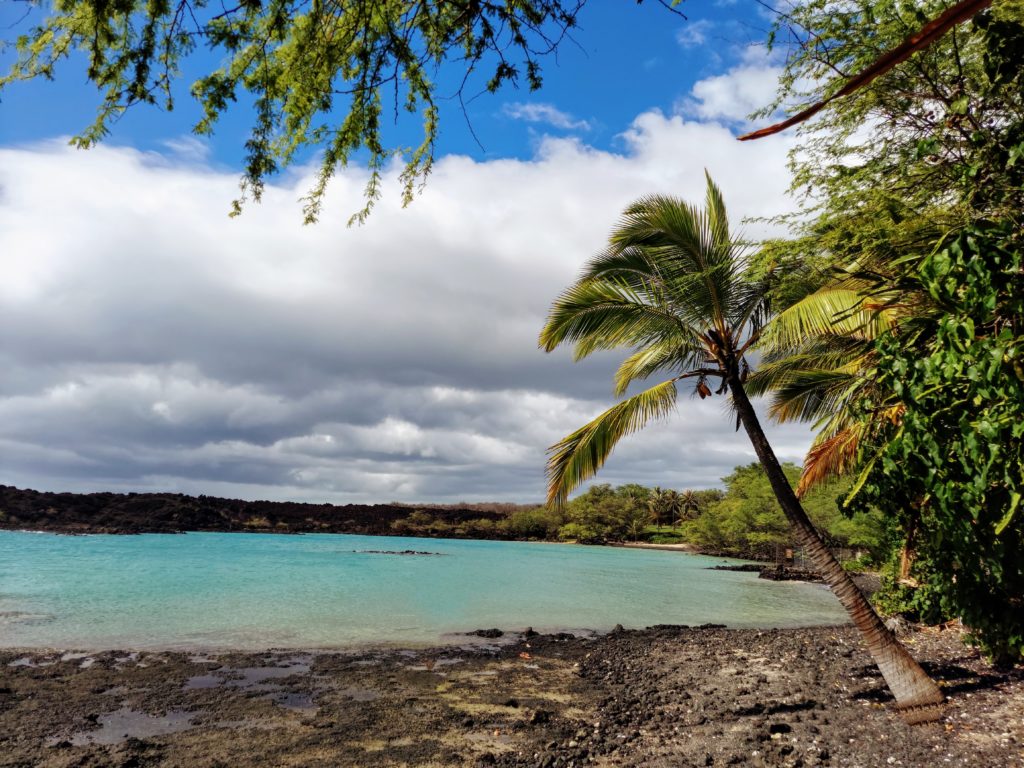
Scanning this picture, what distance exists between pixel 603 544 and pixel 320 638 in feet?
281

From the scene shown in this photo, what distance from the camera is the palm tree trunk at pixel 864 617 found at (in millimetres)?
6836

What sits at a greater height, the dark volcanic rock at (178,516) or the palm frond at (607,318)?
the palm frond at (607,318)

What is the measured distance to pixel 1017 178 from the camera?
427 centimetres

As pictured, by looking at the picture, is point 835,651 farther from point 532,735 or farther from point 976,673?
point 532,735

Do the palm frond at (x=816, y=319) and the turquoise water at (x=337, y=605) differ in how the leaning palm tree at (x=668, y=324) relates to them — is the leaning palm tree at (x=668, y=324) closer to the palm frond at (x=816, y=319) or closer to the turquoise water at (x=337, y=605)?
the palm frond at (x=816, y=319)

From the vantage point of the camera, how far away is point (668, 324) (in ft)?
26.6

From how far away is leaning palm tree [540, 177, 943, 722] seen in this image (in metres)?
7.45

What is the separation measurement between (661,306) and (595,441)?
84.9 inches

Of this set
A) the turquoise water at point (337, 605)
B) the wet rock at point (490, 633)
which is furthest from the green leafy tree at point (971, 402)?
the turquoise water at point (337, 605)

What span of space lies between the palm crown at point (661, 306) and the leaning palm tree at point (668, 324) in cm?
1

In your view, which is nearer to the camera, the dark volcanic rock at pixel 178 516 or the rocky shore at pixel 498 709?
the rocky shore at pixel 498 709

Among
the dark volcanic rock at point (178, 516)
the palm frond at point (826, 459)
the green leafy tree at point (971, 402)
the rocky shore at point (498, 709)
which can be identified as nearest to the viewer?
the green leafy tree at point (971, 402)

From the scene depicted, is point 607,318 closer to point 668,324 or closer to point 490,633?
point 668,324

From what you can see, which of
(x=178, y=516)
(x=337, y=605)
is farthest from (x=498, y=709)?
(x=178, y=516)
